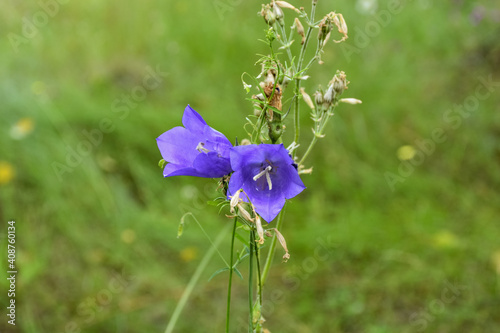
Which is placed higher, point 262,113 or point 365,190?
point 365,190

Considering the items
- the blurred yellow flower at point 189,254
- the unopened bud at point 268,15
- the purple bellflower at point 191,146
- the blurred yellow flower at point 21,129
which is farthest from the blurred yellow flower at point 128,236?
the unopened bud at point 268,15

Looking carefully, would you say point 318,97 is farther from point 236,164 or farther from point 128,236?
point 128,236

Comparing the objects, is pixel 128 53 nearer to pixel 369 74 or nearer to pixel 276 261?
pixel 369 74

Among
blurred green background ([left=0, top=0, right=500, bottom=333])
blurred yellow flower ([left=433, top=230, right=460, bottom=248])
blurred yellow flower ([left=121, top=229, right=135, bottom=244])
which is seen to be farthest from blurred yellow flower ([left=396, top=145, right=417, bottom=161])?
blurred yellow flower ([left=121, top=229, right=135, bottom=244])

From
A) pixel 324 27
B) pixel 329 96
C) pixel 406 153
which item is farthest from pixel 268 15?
pixel 406 153

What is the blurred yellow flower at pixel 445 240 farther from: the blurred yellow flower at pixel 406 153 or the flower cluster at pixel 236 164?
the flower cluster at pixel 236 164

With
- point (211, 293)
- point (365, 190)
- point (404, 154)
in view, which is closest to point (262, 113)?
point (211, 293)

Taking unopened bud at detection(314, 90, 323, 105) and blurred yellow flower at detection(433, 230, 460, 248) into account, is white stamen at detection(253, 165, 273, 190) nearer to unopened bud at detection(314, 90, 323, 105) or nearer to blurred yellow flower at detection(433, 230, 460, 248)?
unopened bud at detection(314, 90, 323, 105)
